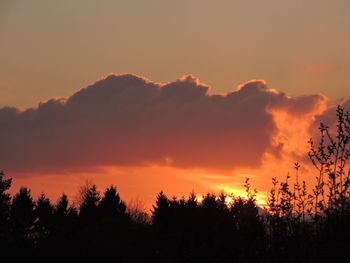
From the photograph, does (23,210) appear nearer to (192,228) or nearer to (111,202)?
(111,202)

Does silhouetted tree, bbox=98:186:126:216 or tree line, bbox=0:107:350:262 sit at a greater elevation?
silhouetted tree, bbox=98:186:126:216

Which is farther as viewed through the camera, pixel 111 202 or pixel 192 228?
pixel 111 202

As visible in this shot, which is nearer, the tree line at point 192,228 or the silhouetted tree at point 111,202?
the tree line at point 192,228

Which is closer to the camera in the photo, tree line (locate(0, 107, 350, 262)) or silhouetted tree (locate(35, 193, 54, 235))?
tree line (locate(0, 107, 350, 262))

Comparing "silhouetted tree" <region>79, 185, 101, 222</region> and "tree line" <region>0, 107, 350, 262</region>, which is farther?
"silhouetted tree" <region>79, 185, 101, 222</region>

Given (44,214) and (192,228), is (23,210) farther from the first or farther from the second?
(192,228)

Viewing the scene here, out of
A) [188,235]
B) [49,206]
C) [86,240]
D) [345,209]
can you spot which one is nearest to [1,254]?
[86,240]

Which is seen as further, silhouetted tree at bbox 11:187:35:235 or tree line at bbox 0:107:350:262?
silhouetted tree at bbox 11:187:35:235

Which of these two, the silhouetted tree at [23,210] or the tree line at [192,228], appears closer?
the tree line at [192,228]

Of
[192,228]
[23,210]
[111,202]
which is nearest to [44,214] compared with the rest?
[23,210]

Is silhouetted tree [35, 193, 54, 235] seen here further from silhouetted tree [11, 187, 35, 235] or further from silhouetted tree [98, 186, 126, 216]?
silhouetted tree [98, 186, 126, 216]

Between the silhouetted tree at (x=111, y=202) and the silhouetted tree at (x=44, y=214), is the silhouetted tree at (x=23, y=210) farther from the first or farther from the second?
the silhouetted tree at (x=111, y=202)

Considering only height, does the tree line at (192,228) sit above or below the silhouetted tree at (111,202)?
below

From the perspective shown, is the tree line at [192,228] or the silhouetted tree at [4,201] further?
the silhouetted tree at [4,201]
